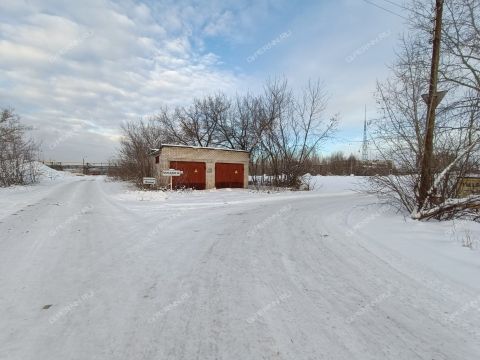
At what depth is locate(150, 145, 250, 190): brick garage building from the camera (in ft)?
70.1

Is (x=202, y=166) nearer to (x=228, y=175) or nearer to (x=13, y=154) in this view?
(x=228, y=175)

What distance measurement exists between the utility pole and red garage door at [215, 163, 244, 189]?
16170mm

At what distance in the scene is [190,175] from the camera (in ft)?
72.3

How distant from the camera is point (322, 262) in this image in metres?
5.27

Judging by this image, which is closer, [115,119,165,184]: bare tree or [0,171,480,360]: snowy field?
[0,171,480,360]: snowy field

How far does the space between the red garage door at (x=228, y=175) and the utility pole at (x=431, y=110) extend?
16.2m

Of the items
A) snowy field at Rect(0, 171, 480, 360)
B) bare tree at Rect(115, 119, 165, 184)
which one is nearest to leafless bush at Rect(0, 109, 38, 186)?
bare tree at Rect(115, 119, 165, 184)

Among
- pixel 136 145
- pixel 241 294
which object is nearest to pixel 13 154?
pixel 136 145

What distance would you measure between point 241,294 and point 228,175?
Answer: 20.3m

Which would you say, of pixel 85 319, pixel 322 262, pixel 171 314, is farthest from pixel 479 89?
pixel 85 319

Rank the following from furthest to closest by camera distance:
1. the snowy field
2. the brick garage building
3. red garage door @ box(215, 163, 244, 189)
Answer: red garage door @ box(215, 163, 244, 189) → the brick garage building → the snowy field

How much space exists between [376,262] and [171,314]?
3.67 metres

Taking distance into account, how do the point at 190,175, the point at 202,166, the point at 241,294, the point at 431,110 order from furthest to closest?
the point at 202,166 → the point at 190,175 → the point at 431,110 → the point at 241,294

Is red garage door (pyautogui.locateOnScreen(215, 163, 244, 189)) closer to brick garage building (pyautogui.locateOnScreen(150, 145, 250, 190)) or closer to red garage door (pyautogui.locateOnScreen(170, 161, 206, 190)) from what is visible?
brick garage building (pyautogui.locateOnScreen(150, 145, 250, 190))
